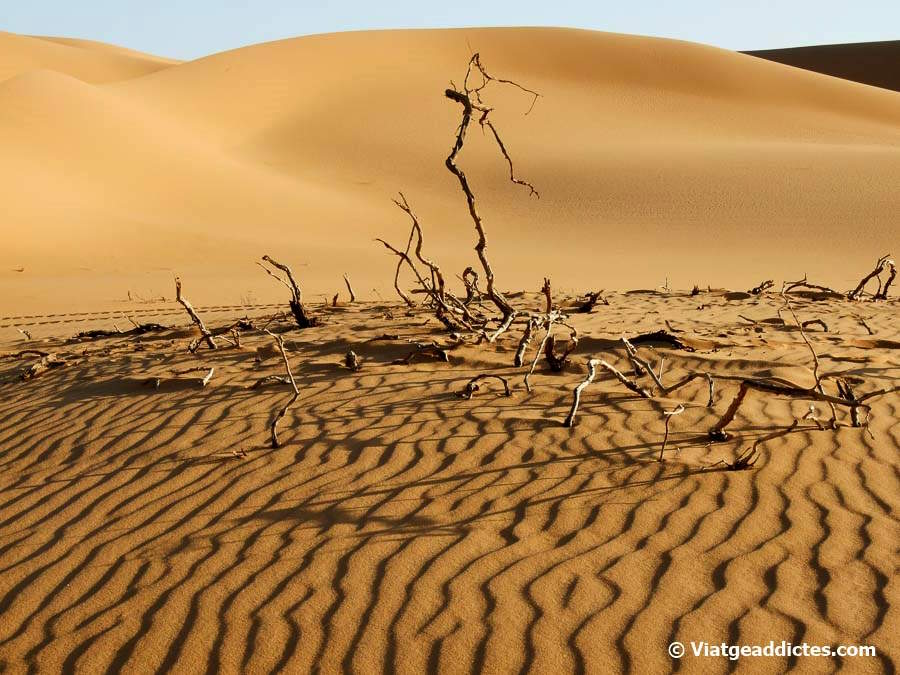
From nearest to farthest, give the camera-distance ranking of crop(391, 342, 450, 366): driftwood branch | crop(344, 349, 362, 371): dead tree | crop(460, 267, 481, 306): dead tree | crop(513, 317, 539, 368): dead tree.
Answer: crop(513, 317, 539, 368): dead tree
crop(344, 349, 362, 371): dead tree
crop(391, 342, 450, 366): driftwood branch
crop(460, 267, 481, 306): dead tree

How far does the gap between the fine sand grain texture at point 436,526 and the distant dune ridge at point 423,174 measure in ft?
12.9

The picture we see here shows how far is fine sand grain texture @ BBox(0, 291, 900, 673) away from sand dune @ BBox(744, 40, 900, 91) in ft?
238

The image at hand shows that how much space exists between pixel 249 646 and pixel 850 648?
2.10 meters

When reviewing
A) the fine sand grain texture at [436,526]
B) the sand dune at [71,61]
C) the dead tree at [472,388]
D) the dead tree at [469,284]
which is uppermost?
the sand dune at [71,61]

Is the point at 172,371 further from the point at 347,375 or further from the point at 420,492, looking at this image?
the point at 420,492

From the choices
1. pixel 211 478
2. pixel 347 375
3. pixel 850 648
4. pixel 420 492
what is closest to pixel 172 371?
pixel 347 375

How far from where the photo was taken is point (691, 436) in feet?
16.9

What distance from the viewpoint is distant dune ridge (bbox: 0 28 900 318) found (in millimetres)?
19484

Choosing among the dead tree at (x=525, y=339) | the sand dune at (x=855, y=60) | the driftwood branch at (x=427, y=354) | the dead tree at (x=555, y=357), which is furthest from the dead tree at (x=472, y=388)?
the sand dune at (x=855, y=60)

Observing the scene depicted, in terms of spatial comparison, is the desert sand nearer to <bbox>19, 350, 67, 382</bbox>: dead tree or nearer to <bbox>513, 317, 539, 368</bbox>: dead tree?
<bbox>19, 350, 67, 382</bbox>: dead tree

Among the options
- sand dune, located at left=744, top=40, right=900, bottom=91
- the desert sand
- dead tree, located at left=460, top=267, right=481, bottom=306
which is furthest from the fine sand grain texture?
sand dune, located at left=744, top=40, right=900, bottom=91

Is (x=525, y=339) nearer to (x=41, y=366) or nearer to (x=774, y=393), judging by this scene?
(x=774, y=393)

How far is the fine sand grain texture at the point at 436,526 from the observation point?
3.46 meters

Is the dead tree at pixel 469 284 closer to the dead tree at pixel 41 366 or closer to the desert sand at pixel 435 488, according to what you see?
the desert sand at pixel 435 488
